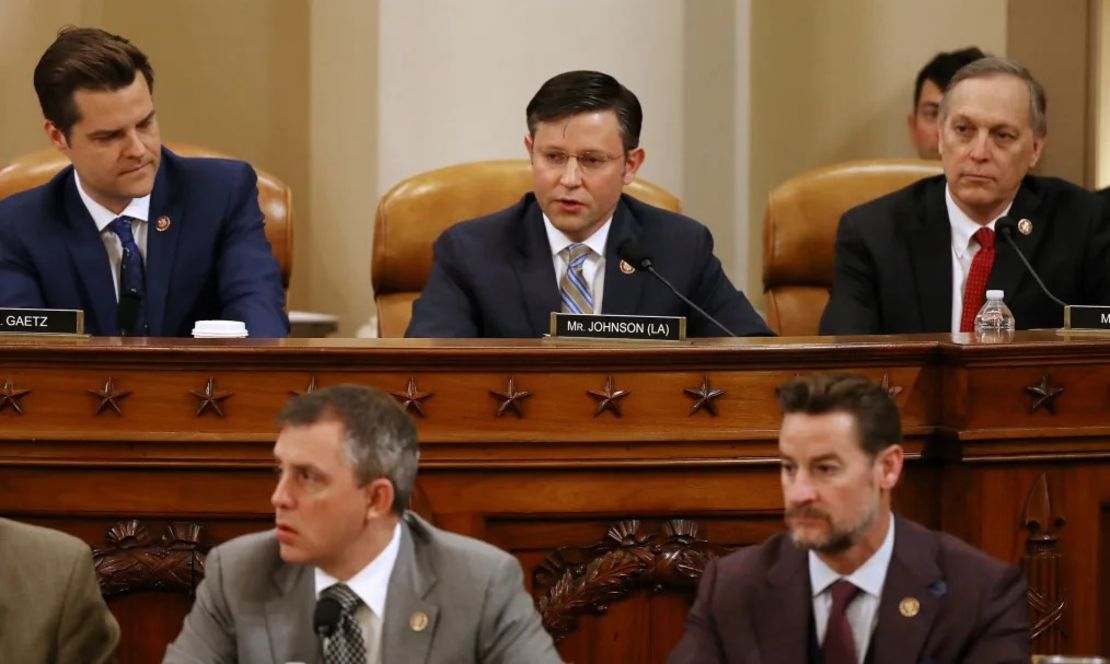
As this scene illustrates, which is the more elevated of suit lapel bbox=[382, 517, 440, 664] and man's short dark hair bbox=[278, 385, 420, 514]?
man's short dark hair bbox=[278, 385, 420, 514]

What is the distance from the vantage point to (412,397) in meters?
3.35

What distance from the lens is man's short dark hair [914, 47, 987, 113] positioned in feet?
19.0

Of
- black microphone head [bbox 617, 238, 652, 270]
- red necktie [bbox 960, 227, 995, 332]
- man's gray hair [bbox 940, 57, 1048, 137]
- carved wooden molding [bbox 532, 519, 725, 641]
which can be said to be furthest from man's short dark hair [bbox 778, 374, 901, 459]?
man's gray hair [bbox 940, 57, 1048, 137]

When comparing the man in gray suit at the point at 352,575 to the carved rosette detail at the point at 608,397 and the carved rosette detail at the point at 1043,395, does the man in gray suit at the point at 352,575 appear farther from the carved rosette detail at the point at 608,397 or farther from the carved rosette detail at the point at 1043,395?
the carved rosette detail at the point at 1043,395

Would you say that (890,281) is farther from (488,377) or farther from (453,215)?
(488,377)

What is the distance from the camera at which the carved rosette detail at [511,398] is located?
3.35 metres

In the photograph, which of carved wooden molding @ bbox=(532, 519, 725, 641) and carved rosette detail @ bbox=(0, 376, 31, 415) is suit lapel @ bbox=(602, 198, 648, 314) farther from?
carved rosette detail @ bbox=(0, 376, 31, 415)

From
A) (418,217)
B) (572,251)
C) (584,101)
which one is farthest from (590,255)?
(418,217)

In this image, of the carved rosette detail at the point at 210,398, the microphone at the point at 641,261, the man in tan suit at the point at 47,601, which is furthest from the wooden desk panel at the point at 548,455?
the microphone at the point at 641,261

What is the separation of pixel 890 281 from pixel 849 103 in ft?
6.17

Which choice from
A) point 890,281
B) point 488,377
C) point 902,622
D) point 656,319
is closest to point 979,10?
point 890,281

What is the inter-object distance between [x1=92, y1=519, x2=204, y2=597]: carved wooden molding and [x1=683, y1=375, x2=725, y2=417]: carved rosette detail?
37.7 inches

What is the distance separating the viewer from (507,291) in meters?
4.32

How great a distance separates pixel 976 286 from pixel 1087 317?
700mm
